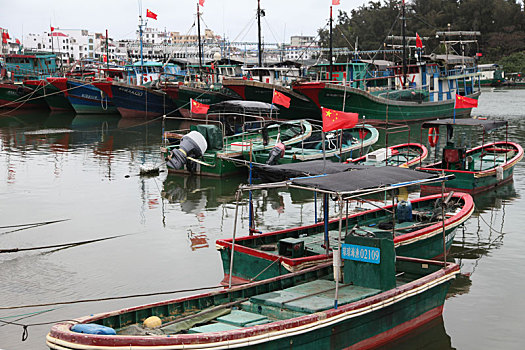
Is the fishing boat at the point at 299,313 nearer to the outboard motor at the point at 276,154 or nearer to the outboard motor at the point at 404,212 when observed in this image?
the outboard motor at the point at 404,212

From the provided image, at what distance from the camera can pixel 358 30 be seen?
4481 inches

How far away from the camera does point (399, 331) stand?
9.38 m

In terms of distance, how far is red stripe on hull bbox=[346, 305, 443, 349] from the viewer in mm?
8805

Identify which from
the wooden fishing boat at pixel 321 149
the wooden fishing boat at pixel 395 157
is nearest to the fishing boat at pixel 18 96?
the wooden fishing boat at pixel 321 149

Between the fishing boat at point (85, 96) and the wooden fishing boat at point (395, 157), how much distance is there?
96.8 ft

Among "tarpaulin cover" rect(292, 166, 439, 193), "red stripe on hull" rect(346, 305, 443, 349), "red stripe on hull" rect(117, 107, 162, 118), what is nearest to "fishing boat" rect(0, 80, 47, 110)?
"red stripe on hull" rect(117, 107, 162, 118)

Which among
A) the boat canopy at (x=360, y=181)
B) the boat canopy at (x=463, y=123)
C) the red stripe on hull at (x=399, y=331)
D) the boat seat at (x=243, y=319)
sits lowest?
the red stripe on hull at (x=399, y=331)

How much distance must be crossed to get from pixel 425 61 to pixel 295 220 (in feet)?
103

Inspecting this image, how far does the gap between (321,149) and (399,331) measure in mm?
15138

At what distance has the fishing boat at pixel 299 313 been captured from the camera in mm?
7090

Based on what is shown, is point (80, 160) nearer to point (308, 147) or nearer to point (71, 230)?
point (308, 147)

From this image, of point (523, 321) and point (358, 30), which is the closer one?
point (523, 321)

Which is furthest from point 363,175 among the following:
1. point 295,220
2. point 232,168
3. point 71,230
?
point 232,168

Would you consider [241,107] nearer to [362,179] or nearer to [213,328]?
[362,179]
